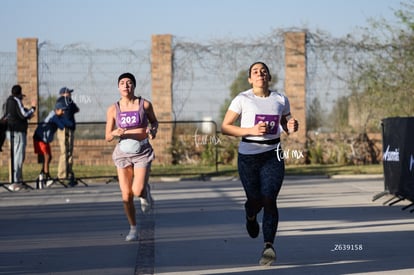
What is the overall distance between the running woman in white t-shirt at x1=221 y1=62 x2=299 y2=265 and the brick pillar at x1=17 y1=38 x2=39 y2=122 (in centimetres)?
1744

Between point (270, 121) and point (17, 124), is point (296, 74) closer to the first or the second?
point (17, 124)

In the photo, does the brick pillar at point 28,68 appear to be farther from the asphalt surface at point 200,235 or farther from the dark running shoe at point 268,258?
the dark running shoe at point 268,258

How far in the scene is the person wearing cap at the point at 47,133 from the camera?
20.2m

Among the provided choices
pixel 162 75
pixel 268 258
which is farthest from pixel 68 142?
pixel 268 258

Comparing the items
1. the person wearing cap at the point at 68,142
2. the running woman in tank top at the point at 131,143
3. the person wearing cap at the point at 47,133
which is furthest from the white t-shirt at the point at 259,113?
the person wearing cap at the point at 68,142

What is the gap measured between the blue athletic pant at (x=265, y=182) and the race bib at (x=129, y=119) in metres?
1.86

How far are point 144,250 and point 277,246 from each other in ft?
4.68

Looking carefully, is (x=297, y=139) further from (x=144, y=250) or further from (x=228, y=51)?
(x=144, y=250)

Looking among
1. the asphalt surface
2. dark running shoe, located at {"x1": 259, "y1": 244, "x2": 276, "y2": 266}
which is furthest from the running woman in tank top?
dark running shoe, located at {"x1": 259, "y1": 244, "x2": 276, "y2": 266}

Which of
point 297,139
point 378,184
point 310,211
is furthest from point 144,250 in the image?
point 297,139

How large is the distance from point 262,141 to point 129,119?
2.15 metres

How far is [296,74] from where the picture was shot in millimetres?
26703

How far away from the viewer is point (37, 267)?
9469 millimetres

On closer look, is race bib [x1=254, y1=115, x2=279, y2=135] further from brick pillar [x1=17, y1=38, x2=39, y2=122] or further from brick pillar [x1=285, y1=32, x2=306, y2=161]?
brick pillar [x1=17, y1=38, x2=39, y2=122]
